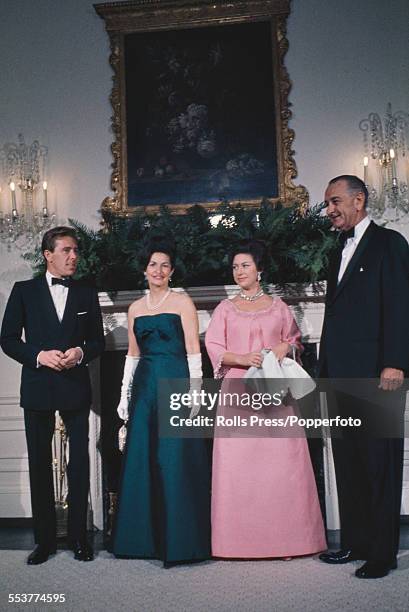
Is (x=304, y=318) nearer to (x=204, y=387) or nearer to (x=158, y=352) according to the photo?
(x=204, y=387)

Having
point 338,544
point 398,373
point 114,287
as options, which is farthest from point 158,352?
point 338,544

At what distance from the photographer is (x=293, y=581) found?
9.82ft

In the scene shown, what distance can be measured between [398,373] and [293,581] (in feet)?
3.56

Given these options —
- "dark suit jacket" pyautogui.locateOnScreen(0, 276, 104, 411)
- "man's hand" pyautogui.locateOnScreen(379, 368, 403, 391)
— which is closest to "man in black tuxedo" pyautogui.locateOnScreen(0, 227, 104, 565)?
"dark suit jacket" pyautogui.locateOnScreen(0, 276, 104, 411)

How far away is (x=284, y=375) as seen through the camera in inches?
133

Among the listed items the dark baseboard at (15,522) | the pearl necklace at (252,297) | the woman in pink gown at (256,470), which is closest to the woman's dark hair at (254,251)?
the woman in pink gown at (256,470)

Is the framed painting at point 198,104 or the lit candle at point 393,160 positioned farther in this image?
the framed painting at point 198,104

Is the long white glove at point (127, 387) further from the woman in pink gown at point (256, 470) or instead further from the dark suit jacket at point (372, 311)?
the dark suit jacket at point (372, 311)

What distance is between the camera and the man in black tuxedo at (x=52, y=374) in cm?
341

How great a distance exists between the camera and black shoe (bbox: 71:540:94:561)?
11.2ft

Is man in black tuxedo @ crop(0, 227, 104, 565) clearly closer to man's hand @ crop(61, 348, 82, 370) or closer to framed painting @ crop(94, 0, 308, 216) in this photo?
man's hand @ crop(61, 348, 82, 370)

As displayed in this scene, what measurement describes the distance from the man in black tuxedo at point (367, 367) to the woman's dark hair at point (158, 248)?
880 millimetres

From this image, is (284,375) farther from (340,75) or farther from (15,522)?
(340,75)

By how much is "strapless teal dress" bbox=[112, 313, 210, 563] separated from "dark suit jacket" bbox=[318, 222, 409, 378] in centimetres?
87
